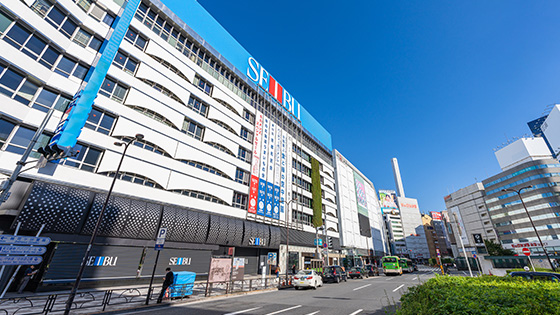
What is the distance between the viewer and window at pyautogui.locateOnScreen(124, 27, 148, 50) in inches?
884

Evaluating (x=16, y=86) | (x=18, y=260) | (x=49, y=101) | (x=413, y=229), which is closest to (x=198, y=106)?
(x=49, y=101)

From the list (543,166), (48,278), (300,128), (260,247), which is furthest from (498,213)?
(48,278)

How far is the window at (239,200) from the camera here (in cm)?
2915

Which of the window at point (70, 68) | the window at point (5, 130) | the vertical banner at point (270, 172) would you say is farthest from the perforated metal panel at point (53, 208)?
the vertical banner at point (270, 172)

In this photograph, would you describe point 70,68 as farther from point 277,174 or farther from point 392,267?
point 392,267

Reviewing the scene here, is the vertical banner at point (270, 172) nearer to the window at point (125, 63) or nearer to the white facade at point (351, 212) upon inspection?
the window at point (125, 63)

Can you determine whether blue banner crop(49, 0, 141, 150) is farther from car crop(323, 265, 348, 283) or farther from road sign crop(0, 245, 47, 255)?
car crop(323, 265, 348, 283)

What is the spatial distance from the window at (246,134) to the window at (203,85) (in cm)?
716

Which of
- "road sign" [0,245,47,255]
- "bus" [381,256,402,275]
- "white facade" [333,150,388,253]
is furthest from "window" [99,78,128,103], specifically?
"white facade" [333,150,388,253]

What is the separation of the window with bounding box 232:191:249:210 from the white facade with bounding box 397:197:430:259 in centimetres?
11569

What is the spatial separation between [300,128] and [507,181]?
75236 millimetres

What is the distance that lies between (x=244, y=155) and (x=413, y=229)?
12196 cm

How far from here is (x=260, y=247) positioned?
99.2 feet

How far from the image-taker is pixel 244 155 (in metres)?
32.8
